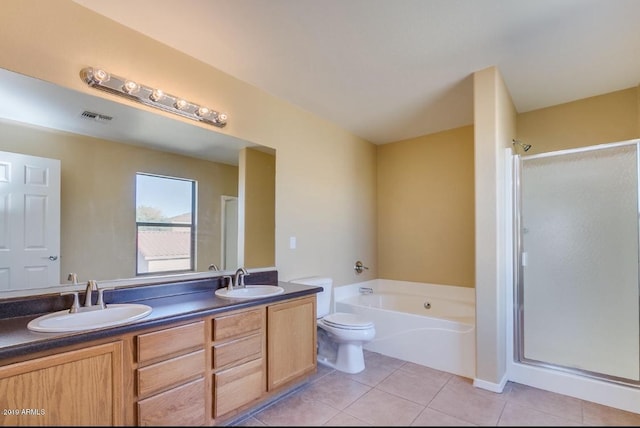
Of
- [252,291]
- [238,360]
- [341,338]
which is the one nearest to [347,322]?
[341,338]

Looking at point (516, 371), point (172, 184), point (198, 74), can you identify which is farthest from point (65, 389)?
point (516, 371)

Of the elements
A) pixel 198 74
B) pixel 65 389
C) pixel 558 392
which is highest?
pixel 198 74

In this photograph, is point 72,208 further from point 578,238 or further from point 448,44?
point 578,238

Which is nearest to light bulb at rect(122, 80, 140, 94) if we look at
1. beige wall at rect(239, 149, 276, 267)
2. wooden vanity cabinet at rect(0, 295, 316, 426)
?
beige wall at rect(239, 149, 276, 267)

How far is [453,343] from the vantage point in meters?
2.61

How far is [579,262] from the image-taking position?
6.55ft

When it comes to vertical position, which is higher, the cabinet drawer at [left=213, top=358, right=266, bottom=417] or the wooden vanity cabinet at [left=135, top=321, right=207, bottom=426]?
the wooden vanity cabinet at [left=135, top=321, right=207, bottom=426]

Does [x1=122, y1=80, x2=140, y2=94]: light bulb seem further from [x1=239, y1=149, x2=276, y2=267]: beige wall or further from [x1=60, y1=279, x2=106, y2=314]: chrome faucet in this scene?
[x1=60, y1=279, x2=106, y2=314]: chrome faucet

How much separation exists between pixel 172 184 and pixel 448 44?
205 centimetres

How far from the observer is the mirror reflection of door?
8.28 ft

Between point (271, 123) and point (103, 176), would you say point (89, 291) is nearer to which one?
point (103, 176)

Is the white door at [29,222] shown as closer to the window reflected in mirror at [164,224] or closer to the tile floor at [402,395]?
the window reflected in mirror at [164,224]

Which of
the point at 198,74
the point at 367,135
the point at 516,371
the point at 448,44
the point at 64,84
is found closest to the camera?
the point at 64,84

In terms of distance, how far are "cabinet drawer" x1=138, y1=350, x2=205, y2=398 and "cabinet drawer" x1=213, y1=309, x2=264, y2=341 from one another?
14 cm
